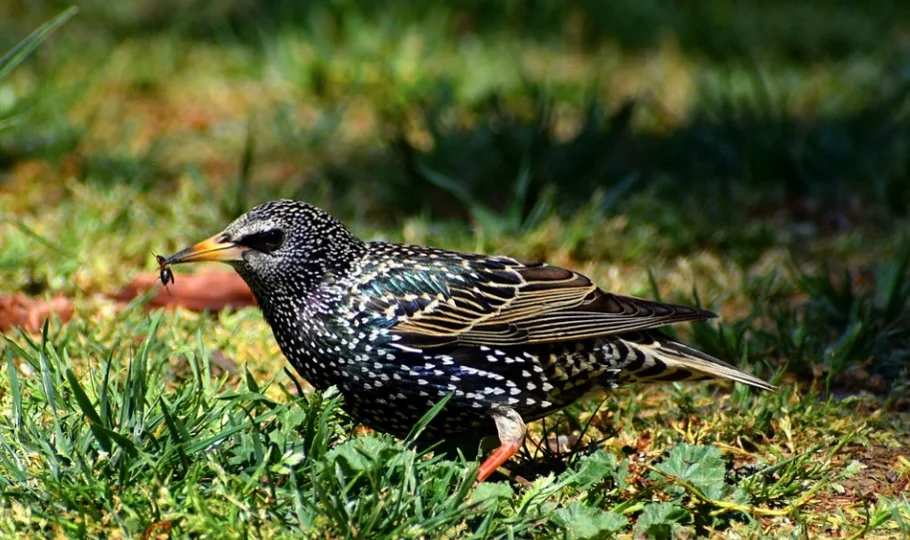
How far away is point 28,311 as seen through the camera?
5.14 meters

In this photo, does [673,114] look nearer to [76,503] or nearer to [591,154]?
[591,154]

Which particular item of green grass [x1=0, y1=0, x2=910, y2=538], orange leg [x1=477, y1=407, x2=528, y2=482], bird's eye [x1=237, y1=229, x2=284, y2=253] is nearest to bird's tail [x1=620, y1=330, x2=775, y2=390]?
green grass [x1=0, y1=0, x2=910, y2=538]

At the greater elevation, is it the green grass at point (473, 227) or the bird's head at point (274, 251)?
the bird's head at point (274, 251)

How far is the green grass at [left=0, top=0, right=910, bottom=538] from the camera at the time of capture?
3.77m

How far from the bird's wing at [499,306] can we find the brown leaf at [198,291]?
118cm

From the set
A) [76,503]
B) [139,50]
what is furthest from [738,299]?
[139,50]

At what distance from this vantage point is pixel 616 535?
389 centimetres

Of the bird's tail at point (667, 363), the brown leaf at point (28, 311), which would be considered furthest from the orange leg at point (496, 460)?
the brown leaf at point (28, 311)

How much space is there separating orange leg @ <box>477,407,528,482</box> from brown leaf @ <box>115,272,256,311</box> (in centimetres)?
155

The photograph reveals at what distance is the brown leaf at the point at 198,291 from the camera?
17.7 feet

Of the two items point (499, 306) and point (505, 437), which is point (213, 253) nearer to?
point (499, 306)

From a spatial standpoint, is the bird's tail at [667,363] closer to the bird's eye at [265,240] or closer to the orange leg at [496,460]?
the orange leg at [496,460]

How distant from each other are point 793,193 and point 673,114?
1190mm

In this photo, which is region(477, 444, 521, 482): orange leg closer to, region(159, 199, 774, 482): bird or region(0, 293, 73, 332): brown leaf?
region(159, 199, 774, 482): bird
